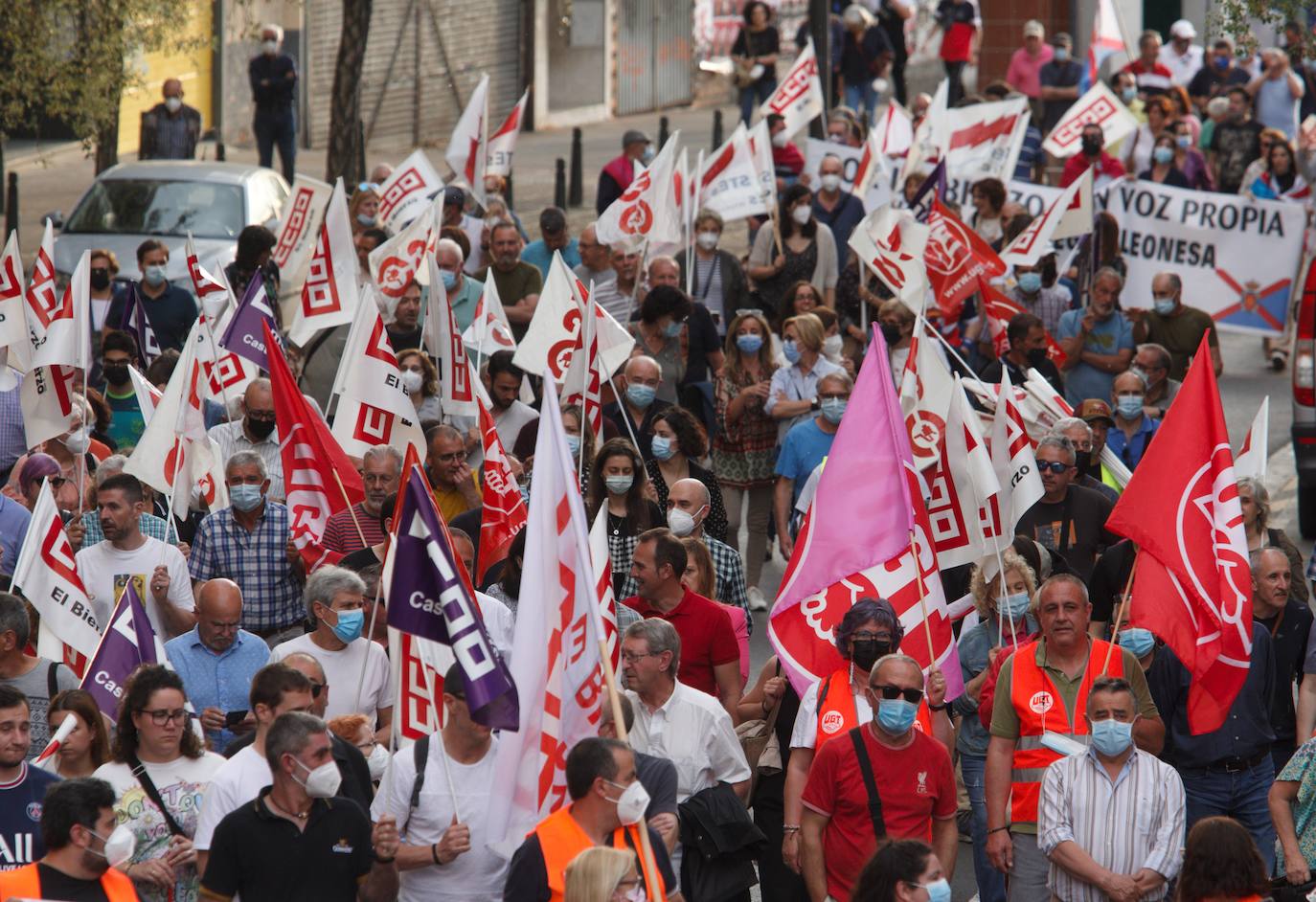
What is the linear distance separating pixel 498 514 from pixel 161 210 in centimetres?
955

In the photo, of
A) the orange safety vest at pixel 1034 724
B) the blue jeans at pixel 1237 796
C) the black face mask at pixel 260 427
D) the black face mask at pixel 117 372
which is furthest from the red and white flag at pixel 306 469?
the blue jeans at pixel 1237 796

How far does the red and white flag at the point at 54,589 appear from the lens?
8961 millimetres

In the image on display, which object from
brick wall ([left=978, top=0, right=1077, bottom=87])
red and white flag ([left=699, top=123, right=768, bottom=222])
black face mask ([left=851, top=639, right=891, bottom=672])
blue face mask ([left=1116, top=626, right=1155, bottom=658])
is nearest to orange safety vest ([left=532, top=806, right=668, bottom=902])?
black face mask ([left=851, top=639, right=891, bottom=672])

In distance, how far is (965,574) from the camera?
10.4 m

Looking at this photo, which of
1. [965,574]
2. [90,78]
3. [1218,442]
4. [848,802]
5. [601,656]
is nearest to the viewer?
[601,656]

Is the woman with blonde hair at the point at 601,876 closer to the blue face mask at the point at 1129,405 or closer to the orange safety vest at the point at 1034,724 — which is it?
the orange safety vest at the point at 1034,724

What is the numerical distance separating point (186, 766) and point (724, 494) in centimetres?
639

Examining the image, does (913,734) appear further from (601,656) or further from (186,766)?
(186,766)

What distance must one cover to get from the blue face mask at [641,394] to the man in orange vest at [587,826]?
5.82 meters

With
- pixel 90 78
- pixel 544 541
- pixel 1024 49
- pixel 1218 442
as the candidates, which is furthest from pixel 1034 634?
pixel 1024 49

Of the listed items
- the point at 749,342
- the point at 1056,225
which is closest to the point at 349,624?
the point at 749,342

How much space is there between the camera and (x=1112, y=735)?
7477 millimetres

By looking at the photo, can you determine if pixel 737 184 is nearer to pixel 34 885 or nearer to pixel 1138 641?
pixel 1138 641

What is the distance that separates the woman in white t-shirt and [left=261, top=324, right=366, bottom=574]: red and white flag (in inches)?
119
